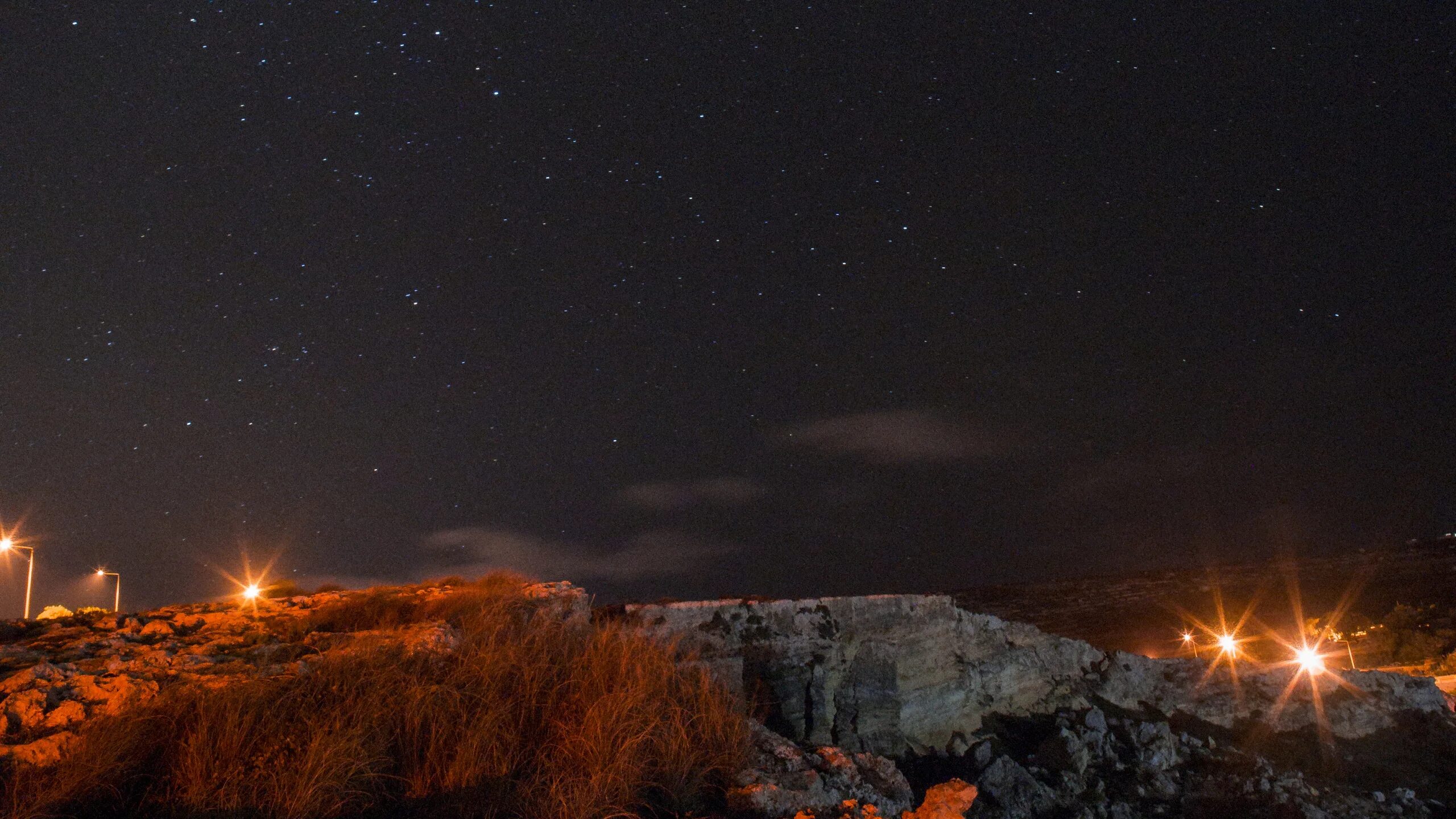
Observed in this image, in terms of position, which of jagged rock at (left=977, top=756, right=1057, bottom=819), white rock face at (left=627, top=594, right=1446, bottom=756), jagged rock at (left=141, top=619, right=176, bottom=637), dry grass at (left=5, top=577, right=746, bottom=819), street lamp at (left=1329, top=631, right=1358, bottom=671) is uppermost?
jagged rock at (left=141, top=619, right=176, bottom=637)

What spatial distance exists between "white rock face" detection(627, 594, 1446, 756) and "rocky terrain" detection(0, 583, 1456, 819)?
33mm

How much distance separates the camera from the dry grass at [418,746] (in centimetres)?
315

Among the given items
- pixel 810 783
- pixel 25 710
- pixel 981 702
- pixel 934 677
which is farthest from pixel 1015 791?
pixel 25 710

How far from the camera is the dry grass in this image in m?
3.15

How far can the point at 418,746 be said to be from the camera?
383 centimetres

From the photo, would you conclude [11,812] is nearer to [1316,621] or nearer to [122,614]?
[122,614]

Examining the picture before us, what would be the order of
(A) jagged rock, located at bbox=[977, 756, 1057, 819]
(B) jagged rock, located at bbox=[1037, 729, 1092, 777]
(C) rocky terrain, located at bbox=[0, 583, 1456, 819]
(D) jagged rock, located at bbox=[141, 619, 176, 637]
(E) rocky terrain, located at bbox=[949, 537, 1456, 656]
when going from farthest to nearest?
1. (E) rocky terrain, located at bbox=[949, 537, 1456, 656]
2. (B) jagged rock, located at bbox=[1037, 729, 1092, 777]
3. (A) jagged rock, located at bbox=[977, 756, 1057, 819]
4. (D) jagged rock, located at bbox=[141, 619, 176, 637]
5. (C) rocky terrain, located at bbox=[0, 583, 1456, 819]

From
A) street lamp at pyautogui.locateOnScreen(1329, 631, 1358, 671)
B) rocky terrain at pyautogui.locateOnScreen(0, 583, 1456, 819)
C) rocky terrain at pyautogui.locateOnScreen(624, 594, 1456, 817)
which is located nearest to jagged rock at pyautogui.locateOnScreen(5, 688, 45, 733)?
rocky terrain at pyautogui.locateOnScreen(0, 583, 1456, 819)

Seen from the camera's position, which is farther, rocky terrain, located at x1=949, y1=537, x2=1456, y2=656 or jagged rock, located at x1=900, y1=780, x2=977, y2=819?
rocky terrain, located at x1=949, y1=537, x2=1456, y2=656

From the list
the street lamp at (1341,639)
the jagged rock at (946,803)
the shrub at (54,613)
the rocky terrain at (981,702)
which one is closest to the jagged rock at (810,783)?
the rocky terrain at (981,702)

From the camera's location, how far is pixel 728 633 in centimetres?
1061

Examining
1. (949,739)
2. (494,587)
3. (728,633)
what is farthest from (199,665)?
(949,739)

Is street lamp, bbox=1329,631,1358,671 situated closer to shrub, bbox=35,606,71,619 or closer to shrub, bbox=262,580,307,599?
shrub, bbox=262,580,307,599

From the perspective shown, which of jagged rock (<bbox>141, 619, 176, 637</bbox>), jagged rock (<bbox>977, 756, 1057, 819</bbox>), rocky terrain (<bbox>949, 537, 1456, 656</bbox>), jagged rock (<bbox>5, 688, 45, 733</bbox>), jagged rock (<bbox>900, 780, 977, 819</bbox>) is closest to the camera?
jagged rock (<bbox>5, 688, 45, 733</bbox>)
